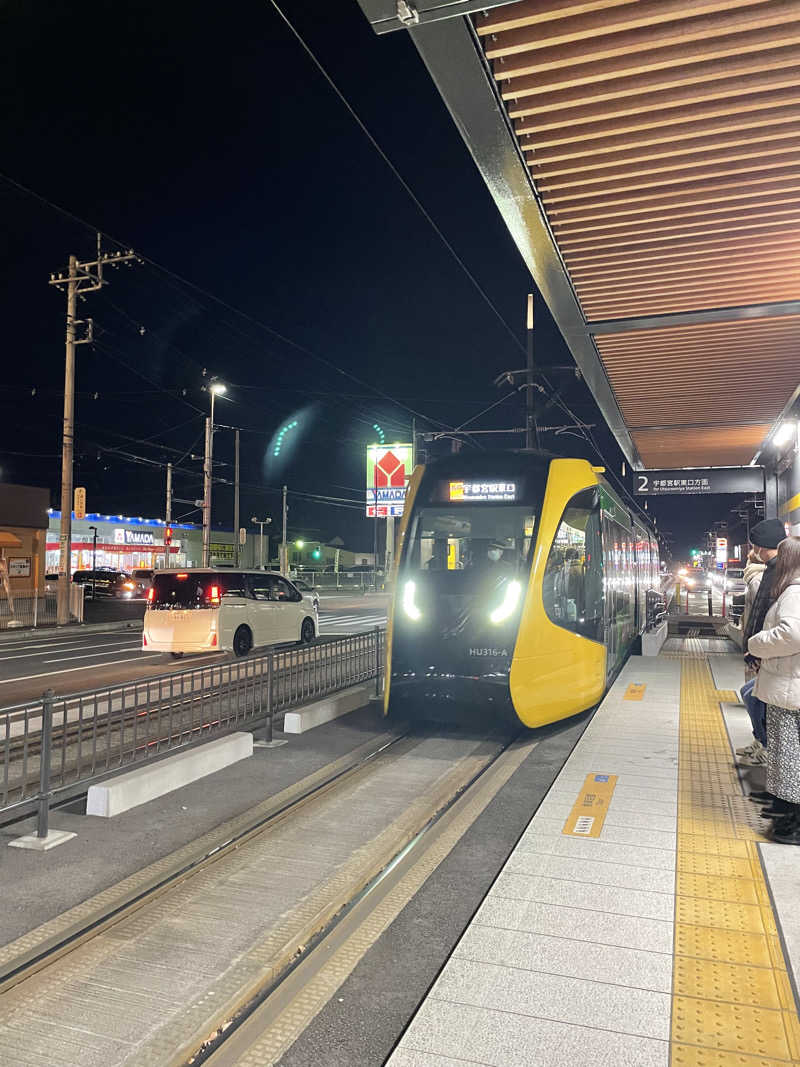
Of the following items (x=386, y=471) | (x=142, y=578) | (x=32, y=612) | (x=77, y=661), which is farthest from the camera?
(x=142, y=578)

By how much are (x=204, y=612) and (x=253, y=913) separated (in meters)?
11.4

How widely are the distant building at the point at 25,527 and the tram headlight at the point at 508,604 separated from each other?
30970mm

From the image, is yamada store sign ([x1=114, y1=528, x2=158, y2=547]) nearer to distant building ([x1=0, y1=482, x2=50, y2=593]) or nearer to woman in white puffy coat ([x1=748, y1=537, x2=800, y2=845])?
distant building ([x1=0, y1=482, x2=50, y2=593])

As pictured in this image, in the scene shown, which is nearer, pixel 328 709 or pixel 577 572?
pixel 577 572

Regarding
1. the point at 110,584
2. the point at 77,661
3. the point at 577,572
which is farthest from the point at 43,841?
the point at 110,584

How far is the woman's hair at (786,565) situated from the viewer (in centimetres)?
484

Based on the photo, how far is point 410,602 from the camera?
8984mm

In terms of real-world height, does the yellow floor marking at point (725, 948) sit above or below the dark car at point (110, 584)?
below

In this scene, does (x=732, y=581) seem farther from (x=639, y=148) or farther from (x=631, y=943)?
(x=631, y=943)

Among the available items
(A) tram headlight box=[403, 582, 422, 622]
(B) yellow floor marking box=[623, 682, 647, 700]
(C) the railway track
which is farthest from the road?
(B) yellow floor marking box=[623, 682, 647, 700]

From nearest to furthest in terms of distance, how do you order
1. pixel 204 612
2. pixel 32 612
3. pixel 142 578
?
1. pixel 204 612
2. pixel 32 612
3. pixel 142 578

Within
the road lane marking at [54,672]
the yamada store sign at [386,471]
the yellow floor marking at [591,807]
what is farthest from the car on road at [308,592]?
the yellow floor marking at [591,807]

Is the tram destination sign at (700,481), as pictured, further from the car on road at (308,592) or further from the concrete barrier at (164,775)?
the concrete barrier at (164,775)

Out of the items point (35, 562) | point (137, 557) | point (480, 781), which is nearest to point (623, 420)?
point (480, 781)
